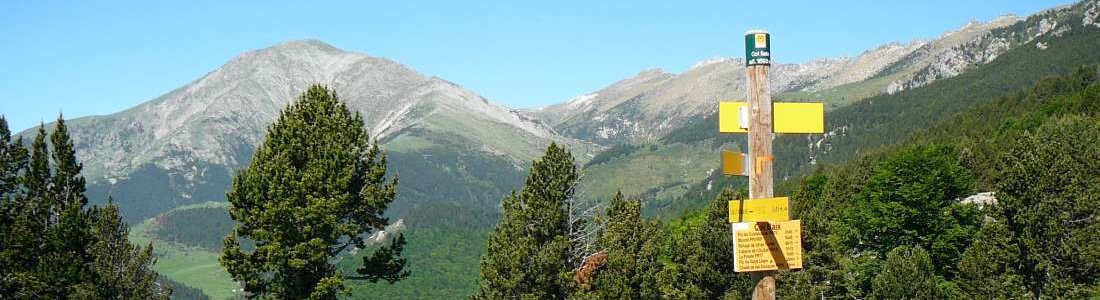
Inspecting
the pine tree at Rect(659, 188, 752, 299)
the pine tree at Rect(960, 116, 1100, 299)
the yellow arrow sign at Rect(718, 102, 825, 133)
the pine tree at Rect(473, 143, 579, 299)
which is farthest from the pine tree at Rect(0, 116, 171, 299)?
the pine tree at Rect(960, 116, 1100, 299)

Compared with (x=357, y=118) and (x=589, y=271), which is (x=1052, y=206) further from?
(x=357, y=118)

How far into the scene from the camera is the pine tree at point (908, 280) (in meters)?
46.1

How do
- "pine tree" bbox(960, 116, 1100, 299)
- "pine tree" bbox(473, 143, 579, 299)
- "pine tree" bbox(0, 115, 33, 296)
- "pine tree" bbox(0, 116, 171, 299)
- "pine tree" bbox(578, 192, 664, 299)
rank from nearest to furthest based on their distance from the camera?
"pine tree" bbox(0, 116, 171, 299) < "pine tree" bbox(0, 115, 33, 296) < "pine tree" bbox(960, 116, 1100, 299) < "pine tree" bbox(473, 143, 579, 299) < "pine tree" bbox(578, 192, 664, 299)

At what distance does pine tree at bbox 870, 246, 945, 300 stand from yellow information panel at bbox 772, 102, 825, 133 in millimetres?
36233

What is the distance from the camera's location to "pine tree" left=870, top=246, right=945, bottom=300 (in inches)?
1813

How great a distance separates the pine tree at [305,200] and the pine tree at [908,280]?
88.8ft

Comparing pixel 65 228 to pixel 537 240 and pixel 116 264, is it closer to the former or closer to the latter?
pixel 116 264

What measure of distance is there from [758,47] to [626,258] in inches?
1176

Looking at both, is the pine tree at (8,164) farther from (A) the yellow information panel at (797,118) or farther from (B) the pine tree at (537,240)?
(A) the yellow information panel at (797,118)

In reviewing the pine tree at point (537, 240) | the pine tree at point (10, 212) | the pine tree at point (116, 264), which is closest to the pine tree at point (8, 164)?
the pine tree at point (10, 212)

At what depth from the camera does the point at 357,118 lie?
35.0 meters

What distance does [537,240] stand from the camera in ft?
139

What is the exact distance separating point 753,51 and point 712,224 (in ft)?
97.5

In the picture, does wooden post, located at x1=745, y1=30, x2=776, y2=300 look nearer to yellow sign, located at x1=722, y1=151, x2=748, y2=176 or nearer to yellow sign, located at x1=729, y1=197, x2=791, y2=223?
yellow sign, located at x1=722, y1=151, x2=748, y2=176
